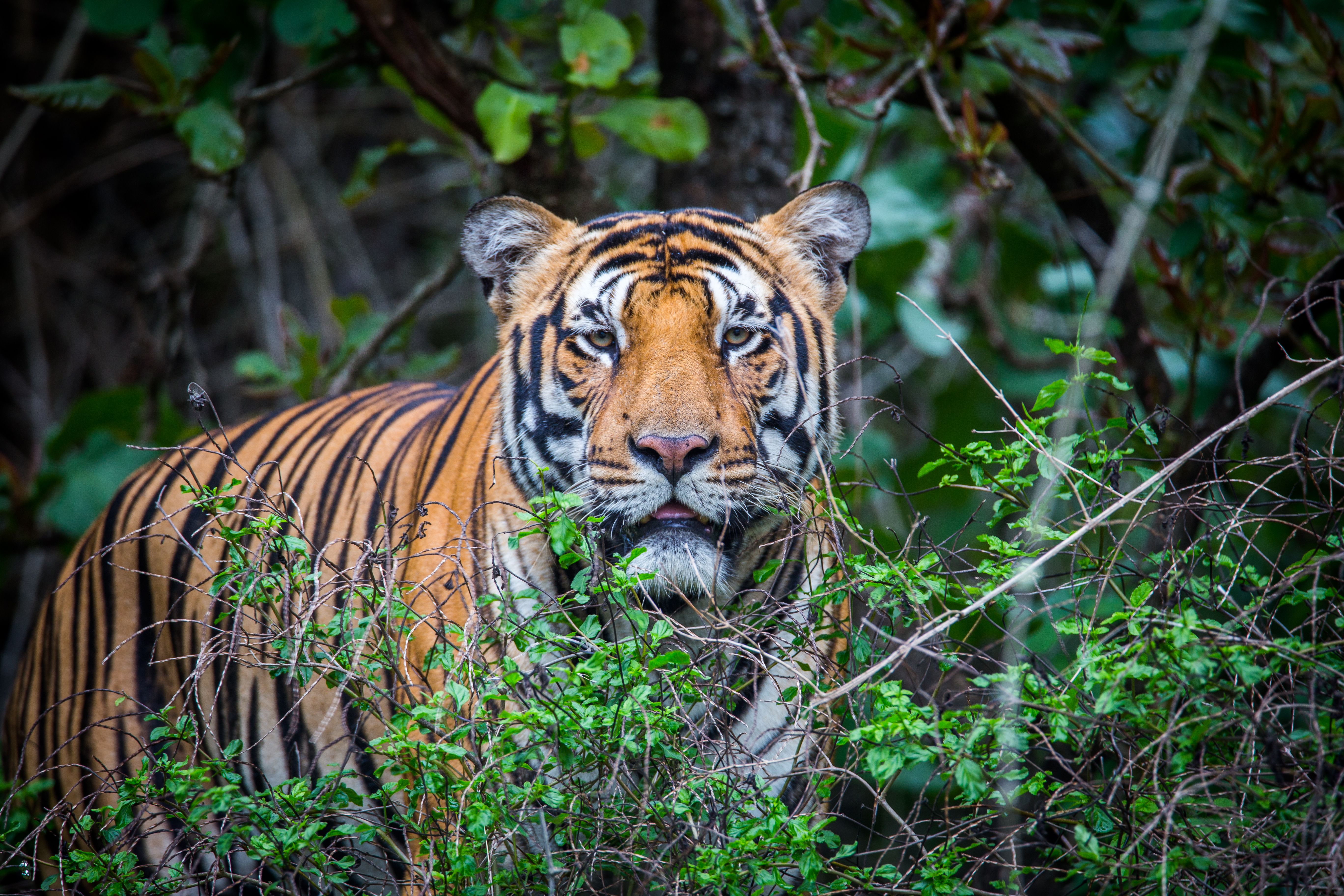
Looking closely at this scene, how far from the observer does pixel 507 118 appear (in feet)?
10.5

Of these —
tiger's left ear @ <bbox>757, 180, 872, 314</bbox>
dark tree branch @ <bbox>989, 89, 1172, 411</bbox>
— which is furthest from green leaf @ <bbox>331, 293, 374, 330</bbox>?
dark tree branch @ <bbox>989, 89, 1172, 411</bbox>

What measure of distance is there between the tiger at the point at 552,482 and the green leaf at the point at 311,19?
4.14 ft

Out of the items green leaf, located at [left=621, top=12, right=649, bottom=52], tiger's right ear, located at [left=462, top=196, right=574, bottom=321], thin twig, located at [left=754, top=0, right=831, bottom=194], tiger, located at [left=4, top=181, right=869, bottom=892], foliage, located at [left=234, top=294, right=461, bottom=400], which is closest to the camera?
tiger, located at [left=4, top=181, right=869, bottom=892]

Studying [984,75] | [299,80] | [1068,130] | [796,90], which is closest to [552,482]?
[796,90]

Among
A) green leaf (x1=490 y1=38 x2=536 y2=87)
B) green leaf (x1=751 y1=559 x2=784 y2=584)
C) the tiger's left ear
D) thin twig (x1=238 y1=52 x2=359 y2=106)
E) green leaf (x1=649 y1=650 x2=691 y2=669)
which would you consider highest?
thin twig (x1=238 y1=52 x2=359 y2=106)

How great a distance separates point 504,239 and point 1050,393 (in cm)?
138

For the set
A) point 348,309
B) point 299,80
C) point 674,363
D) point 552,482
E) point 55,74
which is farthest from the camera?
point 55,74

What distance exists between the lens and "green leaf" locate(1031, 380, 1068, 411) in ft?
6.08

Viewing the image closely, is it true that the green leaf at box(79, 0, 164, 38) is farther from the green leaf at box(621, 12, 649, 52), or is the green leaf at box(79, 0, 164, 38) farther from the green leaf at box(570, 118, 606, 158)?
the green leaf at box(621, 12, 649, 52)

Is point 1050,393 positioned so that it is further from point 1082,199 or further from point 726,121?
point 726,121

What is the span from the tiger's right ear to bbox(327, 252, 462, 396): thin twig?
4.46ft

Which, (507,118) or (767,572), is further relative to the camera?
(507,118)

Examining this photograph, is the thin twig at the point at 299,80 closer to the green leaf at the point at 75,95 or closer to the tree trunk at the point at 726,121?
the green leaf at the point at 75,95

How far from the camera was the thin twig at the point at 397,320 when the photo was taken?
4.04 metres
